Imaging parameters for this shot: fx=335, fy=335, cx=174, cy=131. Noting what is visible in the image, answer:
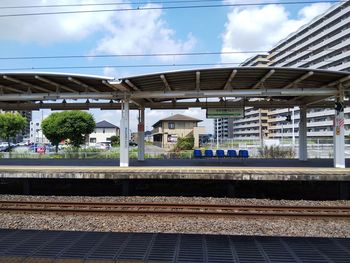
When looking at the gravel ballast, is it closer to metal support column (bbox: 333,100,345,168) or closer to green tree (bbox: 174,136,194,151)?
metal support column (bbox: 333,100,345,168)

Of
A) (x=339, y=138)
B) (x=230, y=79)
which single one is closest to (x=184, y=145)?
(x=339, y=138)

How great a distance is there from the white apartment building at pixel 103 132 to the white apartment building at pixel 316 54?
30.9 meters

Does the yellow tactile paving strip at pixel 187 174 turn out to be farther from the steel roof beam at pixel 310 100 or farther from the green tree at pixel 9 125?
the green tree at pixel 9 125

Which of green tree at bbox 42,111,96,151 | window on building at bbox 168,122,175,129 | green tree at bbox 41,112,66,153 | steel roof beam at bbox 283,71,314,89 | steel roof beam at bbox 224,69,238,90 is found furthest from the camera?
window on building at bbox 168,122,175,129

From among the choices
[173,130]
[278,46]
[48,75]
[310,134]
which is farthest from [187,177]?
[278,46]

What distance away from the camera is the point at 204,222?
334 inches

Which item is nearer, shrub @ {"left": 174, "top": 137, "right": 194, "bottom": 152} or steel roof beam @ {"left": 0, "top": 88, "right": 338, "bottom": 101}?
steel roof beam @ {"left": 0, "top": 88, "right": 338, "bottom": 101}

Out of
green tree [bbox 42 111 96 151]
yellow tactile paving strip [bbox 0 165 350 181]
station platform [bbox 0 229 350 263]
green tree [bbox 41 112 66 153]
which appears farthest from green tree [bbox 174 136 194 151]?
station platform [bbox 0 229 350 263]

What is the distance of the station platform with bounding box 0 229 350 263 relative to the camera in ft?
15.5

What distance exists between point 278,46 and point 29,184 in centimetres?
10120

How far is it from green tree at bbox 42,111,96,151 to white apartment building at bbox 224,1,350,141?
3352 cm

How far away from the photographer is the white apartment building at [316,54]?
236ft

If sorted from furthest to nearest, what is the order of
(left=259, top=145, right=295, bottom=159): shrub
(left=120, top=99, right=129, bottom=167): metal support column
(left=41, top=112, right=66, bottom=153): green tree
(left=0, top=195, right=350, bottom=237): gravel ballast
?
(left=41, top=112, right=66, bottom=153): green tree, (left=259, top=145, right=295, bottom=159): shrub, (left=120, top=99, right=129, bottom=167): metal support column, (left=0, top=195, right=350, bottom=237): gravel ballast

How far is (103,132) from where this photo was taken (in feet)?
260
